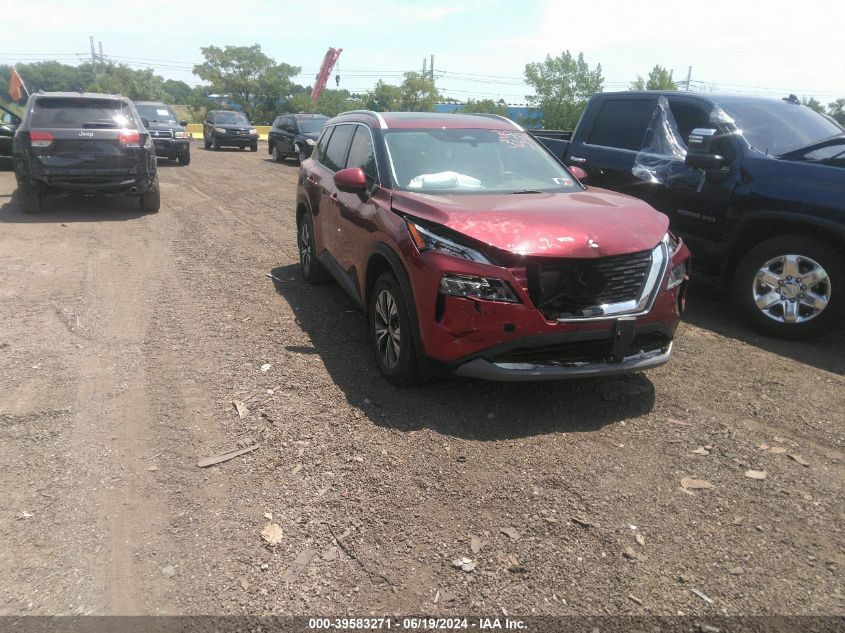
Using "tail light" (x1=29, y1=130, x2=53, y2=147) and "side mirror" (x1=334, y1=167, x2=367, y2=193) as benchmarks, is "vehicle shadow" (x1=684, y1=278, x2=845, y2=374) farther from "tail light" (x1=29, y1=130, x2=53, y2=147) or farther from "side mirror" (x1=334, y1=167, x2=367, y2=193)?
"tail light" (x1=29, y1=130, x2=53, y2=147)

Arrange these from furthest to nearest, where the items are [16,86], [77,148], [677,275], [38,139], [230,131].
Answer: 1. [230,131]
2. [16,86]
3. [77,148]
4. [38,139]
5. [677,275]

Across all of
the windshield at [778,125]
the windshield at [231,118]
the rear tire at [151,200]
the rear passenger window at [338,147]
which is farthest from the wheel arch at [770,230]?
the windshield at [231,118]

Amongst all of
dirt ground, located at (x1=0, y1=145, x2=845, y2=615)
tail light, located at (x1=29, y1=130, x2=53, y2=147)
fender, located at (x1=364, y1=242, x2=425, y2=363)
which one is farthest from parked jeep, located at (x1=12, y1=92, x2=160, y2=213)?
fender, located at (x1=364, y1=242, x2=425, y2=363)

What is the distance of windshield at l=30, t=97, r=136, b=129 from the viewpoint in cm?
970

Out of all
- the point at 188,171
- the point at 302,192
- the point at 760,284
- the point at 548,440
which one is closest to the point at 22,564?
the point at 548,440

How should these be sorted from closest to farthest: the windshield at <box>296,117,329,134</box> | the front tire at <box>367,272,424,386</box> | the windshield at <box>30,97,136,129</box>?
1. the front tire at <box>367,272,424,386</box>
2. the windshield at <box>30,97,136,129</box>
3. the windshield at <box>296,117,329,134</box>

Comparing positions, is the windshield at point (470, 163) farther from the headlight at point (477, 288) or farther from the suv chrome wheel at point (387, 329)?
the headlight at point (477, 288)

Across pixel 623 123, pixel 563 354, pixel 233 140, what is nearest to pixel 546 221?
pixel 563 354

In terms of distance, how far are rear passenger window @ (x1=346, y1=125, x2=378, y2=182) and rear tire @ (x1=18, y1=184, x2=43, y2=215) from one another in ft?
22.4

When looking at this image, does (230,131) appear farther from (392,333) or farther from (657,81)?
(657,81)

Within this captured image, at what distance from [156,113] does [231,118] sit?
6667mm

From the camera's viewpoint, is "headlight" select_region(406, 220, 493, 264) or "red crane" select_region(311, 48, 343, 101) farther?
"red crane" select_region(311, 48, 343, 101)

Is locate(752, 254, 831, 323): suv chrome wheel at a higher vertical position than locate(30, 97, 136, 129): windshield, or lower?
lower

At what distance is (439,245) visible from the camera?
377 cm
